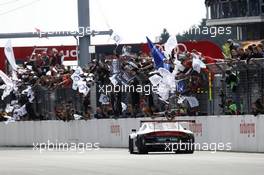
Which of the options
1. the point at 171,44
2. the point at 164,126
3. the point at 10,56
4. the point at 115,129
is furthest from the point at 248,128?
the point at 10,56

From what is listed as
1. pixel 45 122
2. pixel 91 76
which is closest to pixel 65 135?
pixel 45 122

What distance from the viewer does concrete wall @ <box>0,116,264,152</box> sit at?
3036 cm

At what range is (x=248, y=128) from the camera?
30344 millimetres

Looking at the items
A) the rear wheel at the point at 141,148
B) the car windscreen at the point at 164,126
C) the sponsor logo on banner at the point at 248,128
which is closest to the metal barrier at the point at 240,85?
the sponsor logo on banner at the point at 248,128

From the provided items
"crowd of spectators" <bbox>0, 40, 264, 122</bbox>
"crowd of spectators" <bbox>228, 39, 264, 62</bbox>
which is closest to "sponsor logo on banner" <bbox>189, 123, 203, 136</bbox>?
"crowd of spectators" <bbox>0, 40, 264, 122</bbox>

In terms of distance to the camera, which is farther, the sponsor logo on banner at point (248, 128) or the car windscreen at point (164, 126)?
the car windscreen at point (164, 126)

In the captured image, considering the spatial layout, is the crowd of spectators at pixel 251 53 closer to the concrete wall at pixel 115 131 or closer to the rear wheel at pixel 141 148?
the concrete wall at pixel 115 131

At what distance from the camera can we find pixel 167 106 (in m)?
35.0

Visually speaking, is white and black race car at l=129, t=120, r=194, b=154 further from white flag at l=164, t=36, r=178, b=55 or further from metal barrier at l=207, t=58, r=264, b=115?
white flag at l=164, t=36, r=178, b=55

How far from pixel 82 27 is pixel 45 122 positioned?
11.8 meters

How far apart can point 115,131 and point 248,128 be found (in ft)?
34.7

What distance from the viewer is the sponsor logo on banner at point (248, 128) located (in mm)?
30000

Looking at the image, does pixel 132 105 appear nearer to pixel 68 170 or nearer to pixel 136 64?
pixel 136 64

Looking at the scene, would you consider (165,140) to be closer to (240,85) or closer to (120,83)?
(240,85)
